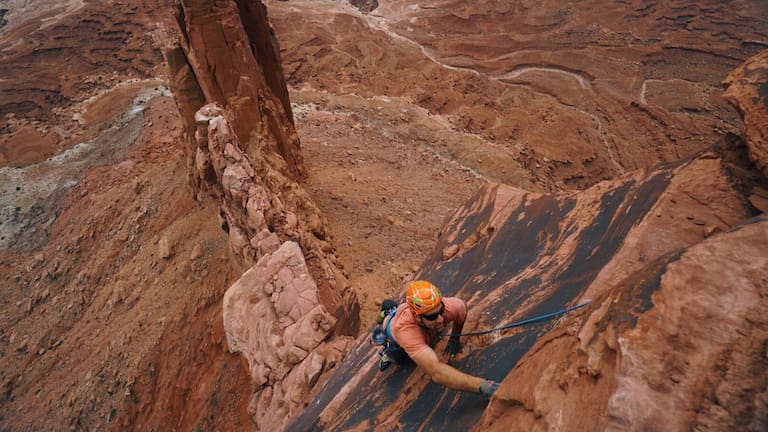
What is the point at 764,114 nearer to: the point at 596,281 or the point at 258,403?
the point at 596,281

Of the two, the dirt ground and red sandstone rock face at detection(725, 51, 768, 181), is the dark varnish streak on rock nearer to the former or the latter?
red sandstone rock face at detection(725, 51, 768, 181)

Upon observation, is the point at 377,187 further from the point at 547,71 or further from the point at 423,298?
the point at 547,71

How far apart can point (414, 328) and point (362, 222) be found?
8.79 metres

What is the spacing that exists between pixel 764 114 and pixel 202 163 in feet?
34.9

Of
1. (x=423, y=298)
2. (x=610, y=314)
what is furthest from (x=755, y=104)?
(x=423, y=298)

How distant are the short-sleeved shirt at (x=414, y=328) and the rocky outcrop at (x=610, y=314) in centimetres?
42

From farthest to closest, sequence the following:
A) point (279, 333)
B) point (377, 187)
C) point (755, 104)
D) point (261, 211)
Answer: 1. point (377, 187)
2. point (261, 211)
3. point (279, 333)
4. point (755, 104)

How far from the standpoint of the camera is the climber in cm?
334

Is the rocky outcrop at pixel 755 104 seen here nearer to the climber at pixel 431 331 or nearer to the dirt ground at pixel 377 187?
the climber at pixel 431 331

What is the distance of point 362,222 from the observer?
12.5m

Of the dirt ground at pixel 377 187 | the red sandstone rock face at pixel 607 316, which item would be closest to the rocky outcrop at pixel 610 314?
the red sandstone rock face at pixel 607 316

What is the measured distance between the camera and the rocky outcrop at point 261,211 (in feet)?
20.7

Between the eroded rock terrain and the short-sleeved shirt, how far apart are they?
45cm

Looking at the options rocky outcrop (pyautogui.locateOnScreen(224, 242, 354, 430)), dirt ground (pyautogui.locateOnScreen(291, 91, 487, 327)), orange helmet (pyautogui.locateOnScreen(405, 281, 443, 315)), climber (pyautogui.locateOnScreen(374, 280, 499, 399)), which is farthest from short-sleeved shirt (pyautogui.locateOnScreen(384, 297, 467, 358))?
dirt ground (pyautogui.locateOnScreen(291, 91, 487, 327))
